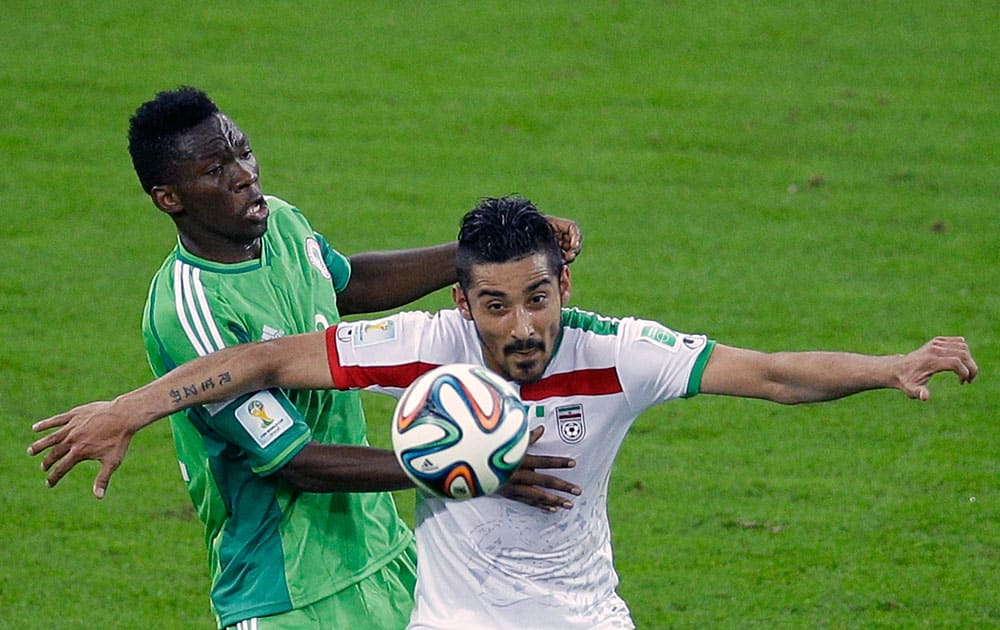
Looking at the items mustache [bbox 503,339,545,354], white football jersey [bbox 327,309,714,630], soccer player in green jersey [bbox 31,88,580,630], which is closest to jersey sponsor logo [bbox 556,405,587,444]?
white football jersey [bbox 327,309,714,630]

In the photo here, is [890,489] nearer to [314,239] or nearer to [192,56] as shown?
[314,239]

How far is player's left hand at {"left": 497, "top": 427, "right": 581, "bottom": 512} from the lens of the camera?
485 centimetres

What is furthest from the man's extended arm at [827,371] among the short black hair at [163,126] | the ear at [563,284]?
the short black hair at [163,126]

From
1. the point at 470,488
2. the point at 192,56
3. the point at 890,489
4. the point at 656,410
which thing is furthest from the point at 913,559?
the point at 192,56

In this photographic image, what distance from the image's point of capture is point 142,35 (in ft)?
58.4

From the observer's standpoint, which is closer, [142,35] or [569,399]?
A: [569,399]

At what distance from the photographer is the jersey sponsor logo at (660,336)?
16.2 ft

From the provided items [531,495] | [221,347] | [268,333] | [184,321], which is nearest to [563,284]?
[531,495]

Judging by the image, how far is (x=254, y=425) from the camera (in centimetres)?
507

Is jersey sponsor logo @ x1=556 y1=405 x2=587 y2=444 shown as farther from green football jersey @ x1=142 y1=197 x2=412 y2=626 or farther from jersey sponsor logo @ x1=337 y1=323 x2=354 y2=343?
green football jersey @ x1=142 y1=197 x2=412 y2=626

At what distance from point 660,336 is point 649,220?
8453 millimetres

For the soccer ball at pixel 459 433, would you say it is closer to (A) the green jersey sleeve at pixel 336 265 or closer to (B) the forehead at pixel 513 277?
(B) the forehead at pixel 513 277

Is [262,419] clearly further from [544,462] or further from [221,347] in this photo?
[544,462]

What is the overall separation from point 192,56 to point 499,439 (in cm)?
1353
